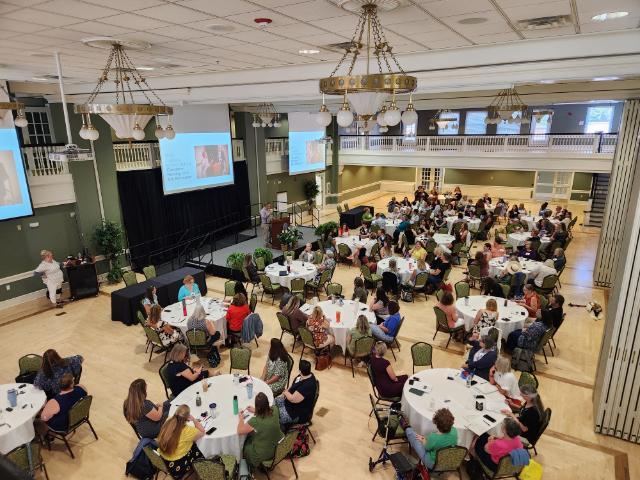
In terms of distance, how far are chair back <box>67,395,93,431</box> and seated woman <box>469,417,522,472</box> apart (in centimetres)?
514

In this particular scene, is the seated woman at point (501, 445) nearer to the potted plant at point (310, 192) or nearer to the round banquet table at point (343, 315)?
the round banquet table at point (343, 315)

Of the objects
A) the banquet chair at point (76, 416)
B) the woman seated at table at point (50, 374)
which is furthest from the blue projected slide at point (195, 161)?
the banquet chair at point (76, 416)

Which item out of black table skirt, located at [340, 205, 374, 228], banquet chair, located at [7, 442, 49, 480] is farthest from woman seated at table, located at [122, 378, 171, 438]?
black table skirt, located at [340, 205, 374, 228]

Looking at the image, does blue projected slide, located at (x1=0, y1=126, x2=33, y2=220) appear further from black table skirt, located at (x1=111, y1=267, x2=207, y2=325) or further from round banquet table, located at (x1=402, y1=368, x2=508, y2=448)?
round banquet table, located at (x1=402, y1=368, x2=508, y2=448)

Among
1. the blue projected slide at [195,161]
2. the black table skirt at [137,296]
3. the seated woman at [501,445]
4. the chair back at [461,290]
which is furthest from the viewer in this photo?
the blue projected slide at [195,161]

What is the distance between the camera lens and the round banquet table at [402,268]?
10680mm

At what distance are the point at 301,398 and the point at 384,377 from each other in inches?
50.6

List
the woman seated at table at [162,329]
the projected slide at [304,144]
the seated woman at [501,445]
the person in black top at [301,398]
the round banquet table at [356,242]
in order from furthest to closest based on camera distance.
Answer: the projected slide at [304,144] < the round banquet table at [356,242] < the woman seated at table at [162,329] < the person in black top at [301,398] < the seated woman at [501,445]

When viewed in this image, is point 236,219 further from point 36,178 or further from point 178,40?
point 178,40

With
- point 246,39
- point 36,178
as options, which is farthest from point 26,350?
A: point 246,39

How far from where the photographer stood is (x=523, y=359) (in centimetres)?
746

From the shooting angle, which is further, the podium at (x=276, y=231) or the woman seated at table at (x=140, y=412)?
the podium at (x=276, y=231)

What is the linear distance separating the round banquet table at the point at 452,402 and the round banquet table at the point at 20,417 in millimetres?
4867

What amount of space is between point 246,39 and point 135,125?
1962 millimetres
